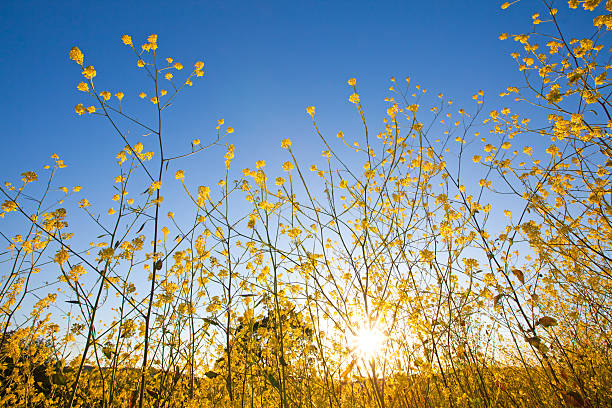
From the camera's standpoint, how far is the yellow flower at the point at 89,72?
193 cm

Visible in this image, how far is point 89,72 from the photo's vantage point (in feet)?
6.54

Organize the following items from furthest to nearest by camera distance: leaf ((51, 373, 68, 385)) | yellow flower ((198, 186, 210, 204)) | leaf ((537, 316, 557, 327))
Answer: yellow flower ((198, 186, 210, 204)), leaf ((537, 316, 557, 327)), leaf ((51, 373, 68, 385))

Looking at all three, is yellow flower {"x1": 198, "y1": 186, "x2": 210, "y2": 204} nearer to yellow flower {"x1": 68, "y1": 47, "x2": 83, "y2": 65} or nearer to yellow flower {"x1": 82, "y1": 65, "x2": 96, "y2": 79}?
yellow flower {"x1": 82, "y1": 65, "x2": 96, "y2": 79}

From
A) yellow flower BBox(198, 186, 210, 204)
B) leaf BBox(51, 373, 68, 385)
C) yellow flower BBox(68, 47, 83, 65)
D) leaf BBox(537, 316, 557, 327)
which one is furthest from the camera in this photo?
yellow flower BBox(198, 186, 210, 204)

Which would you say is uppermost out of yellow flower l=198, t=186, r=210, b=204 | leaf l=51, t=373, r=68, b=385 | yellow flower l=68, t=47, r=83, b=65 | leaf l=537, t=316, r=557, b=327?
yellow flower l=68, t=47, r=83, b=65

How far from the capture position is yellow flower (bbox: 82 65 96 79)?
193cm

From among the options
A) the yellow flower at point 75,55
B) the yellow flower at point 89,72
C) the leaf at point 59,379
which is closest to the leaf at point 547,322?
the leaf at point 59,379

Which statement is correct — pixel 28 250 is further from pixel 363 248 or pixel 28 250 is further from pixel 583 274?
pixel 583 274

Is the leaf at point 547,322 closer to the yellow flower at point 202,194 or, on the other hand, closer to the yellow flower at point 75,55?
the yellow flower at point 202,194

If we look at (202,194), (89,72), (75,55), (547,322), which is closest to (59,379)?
(202,194)

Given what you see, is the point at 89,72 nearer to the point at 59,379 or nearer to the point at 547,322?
the point at 59,379

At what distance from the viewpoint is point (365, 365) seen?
1.72 meters

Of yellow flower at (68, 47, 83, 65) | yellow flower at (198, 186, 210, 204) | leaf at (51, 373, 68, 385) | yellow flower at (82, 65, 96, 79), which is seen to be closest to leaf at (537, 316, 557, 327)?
yellow flower at (198, 186, 210, 204)

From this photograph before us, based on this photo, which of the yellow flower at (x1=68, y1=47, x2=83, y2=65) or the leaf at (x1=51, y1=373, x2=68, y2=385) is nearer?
→ the leaf at (x1=51, y1=373, x2=68, y2=385)
